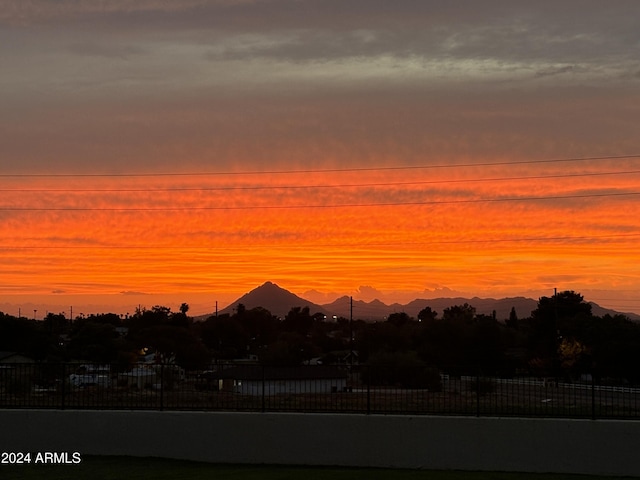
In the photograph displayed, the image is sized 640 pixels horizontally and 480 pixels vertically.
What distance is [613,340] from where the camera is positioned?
65250 millimetres

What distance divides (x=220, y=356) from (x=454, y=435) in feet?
258

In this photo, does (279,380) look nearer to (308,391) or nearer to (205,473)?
(308,391)

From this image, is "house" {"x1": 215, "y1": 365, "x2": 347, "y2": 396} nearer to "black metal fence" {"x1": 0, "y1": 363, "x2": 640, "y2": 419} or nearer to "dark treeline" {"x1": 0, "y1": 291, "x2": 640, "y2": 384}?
"black metal fence" {"x1": 0, "y1": 363, "x2": 640, "y2": 419}

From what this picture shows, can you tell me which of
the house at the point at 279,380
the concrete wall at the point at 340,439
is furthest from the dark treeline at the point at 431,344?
the concrete wall at the point at 340,439

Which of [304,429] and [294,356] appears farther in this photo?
[294,356]

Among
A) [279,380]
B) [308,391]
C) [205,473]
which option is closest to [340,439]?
[308,391]

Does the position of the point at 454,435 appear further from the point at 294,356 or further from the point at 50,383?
the point at 294,356

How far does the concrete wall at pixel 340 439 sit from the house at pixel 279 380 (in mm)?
1313

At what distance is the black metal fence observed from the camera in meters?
19.8

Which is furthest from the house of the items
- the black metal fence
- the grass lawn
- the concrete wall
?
the grass lawn

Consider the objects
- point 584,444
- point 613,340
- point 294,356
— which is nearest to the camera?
point 584,444

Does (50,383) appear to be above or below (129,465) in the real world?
above

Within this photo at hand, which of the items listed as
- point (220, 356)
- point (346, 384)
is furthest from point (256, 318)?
point (346, 384)

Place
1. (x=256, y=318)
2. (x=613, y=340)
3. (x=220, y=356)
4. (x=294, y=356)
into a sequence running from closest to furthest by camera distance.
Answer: (x=613, y=340) < (x=294, y=356) < (x=220, y=356) < (x=256, y=318)
